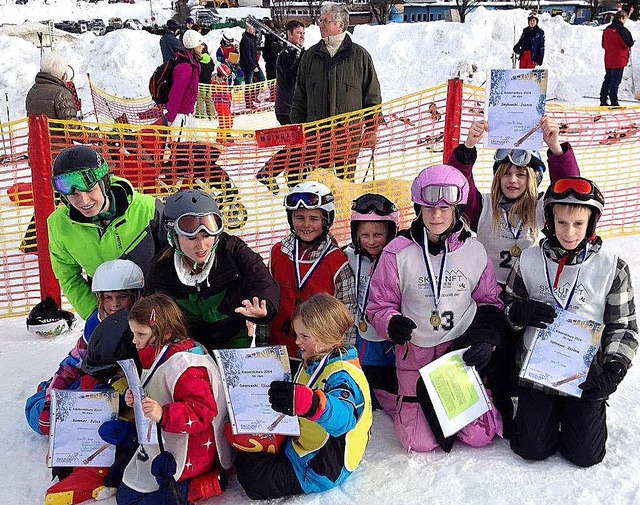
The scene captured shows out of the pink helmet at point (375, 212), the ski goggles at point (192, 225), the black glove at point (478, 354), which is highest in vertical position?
the ski goggles at point (192, 225)

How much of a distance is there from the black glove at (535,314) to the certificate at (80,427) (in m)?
2.13

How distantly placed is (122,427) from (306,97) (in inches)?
169

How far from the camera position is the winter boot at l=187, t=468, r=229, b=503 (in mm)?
3023

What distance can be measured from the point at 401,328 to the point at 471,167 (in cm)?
137

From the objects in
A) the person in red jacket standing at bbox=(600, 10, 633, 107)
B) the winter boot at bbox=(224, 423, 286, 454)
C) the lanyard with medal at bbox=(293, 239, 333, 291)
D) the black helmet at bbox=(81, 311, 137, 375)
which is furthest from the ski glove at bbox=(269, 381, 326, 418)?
the person in red jacket standing at bbox=(600, 10, 633, 107)

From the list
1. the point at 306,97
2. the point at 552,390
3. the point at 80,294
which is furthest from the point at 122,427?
the point at 306,97

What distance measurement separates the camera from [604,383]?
10.3 feet

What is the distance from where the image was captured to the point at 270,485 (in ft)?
9.91

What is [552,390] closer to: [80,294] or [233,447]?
[233,447]

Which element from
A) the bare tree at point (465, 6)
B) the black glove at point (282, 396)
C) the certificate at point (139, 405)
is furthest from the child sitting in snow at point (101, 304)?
the bare tree at point (465, 6)

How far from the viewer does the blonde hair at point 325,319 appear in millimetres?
2916

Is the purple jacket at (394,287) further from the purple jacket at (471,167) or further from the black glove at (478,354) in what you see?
the purple jacket at (471,167)

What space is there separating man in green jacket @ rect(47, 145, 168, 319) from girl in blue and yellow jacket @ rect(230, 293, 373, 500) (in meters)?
1.36

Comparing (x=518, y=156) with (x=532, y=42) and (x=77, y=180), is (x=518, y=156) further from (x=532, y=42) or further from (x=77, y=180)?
(x=532, y=42)
